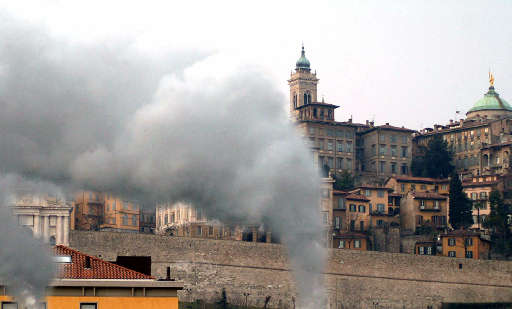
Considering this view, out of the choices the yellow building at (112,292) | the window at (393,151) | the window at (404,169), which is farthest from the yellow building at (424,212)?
the yellow building at (112,292)

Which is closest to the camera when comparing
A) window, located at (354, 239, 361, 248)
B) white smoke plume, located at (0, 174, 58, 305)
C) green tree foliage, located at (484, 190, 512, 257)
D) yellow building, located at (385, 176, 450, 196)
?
white smoke plume, located at (0, 174, 58, 305)

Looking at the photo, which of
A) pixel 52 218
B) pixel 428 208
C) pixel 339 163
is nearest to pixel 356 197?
pixel 428 208

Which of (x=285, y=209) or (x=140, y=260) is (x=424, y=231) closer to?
(x=140, y=260)

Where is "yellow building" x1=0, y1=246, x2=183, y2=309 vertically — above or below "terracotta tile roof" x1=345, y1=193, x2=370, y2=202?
below

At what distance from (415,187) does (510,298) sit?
1308 inches

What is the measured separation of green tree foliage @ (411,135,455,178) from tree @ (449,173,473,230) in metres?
26.0

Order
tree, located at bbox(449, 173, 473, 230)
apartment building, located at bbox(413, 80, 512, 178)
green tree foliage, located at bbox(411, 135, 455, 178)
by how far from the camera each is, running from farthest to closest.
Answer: green tree foliage, located at bbox(411, 135, 455, 178) < apartment building, located at bbox(413, 80, 512, 178) < tree, located at bbox(449, 173, 473, 230)

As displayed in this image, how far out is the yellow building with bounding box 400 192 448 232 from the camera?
505ft

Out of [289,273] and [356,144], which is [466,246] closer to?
[289,273]

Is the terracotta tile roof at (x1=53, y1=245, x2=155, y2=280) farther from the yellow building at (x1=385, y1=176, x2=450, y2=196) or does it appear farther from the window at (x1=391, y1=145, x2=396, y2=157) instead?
the window at (x1=391, y1=145, x2=396, y2=157)

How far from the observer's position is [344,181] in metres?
169

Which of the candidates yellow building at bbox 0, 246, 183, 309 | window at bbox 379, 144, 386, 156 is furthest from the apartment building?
yellow building at bbox 0, 246, 183, 309

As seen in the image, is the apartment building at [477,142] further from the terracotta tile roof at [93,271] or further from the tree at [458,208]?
the terracotta tile roof at [93,271]

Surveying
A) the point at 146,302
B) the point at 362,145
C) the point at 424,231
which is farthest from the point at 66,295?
the point at 362,145
